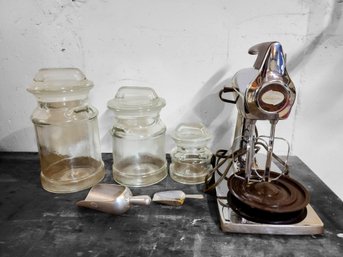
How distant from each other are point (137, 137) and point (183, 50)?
0.29m

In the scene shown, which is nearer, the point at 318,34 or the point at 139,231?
the point at 139,231

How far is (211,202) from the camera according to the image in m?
0.67

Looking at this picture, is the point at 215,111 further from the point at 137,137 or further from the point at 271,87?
the point at 271,87

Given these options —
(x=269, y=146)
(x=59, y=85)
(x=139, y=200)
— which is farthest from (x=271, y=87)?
(x=59, y=85)

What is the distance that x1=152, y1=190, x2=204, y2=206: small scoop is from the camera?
0.65 m

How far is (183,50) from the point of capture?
848mm

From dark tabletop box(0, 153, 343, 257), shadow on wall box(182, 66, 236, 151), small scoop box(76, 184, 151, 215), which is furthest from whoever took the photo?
shadow on wall box(182, 66, 236, 151)

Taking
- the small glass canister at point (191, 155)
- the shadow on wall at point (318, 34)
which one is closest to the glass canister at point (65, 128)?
the small glass canister at point (191, 155)

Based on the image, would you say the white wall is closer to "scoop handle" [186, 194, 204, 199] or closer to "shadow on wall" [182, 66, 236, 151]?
"shadow on wall" [182, 66, 236, 151]

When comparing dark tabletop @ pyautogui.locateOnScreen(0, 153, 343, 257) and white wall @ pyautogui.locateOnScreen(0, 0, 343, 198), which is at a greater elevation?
white wall @ pyautogui.locateOnScreen(0, 0, 343, 198)

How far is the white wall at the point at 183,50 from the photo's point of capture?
2.68 ft

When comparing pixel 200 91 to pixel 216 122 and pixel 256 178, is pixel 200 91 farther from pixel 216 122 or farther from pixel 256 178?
Answer: pixel 256 178

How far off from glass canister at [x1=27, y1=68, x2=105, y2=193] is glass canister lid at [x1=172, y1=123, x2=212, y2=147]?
229 mm

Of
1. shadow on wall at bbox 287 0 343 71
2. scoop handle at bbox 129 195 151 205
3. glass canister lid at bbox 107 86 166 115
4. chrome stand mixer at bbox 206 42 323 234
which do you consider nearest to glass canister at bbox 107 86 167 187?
glass canister lid at bbox 107 86 166 115
